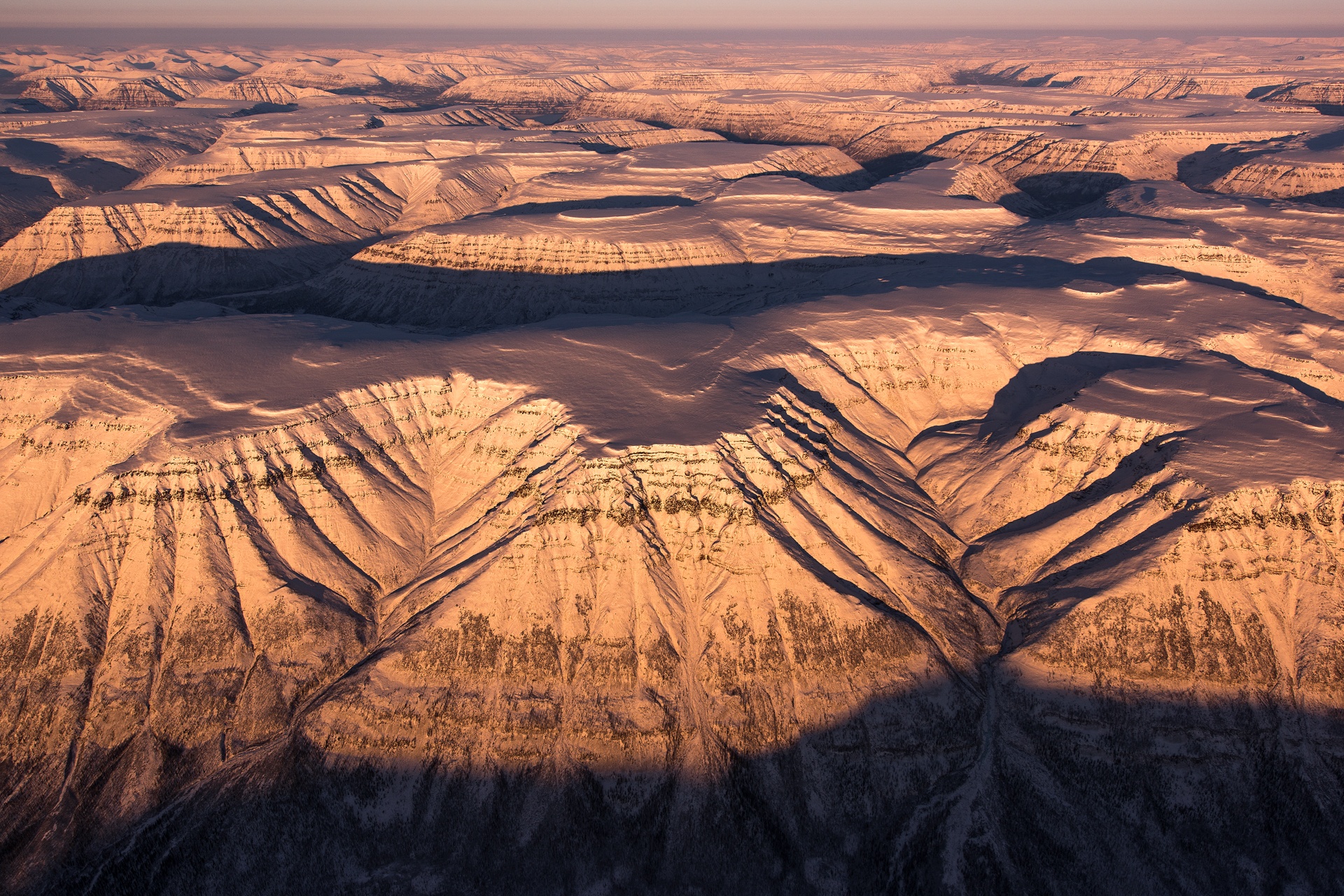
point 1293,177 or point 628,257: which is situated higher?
point 1293,177

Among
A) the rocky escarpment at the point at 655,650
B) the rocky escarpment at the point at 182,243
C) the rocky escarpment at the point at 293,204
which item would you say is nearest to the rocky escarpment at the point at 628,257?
the rocky escarpment at the point at 182,243

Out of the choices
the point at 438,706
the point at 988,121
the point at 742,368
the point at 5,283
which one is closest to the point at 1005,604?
the point at 742,368

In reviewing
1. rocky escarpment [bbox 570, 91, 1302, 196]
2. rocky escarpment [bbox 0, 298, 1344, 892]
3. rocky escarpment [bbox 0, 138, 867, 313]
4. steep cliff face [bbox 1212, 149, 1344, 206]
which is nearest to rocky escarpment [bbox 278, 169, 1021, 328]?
rocky escarpment [bbox 0, 138, 867, 313]

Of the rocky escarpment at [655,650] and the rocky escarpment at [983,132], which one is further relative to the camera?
the rocky escarpment at [983,132]

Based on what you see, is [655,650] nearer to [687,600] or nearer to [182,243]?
[687,600]

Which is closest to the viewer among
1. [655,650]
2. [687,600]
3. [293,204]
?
[655,650]

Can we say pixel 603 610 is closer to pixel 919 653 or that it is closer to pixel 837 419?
pixel 919 653

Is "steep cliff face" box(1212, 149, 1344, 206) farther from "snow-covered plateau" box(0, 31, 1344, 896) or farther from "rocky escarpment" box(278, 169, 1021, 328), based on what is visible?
"snow-covered plateau" box(0, 31, 1344, 896)

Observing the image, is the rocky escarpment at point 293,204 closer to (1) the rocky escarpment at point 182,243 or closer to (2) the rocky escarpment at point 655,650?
(1) the rocky escarpment at point 182,243

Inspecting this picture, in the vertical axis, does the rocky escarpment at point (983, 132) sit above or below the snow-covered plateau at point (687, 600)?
above

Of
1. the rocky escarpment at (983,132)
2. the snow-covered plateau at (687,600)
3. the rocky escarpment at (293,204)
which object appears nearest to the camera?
the snow-covered plateau at (687,600)

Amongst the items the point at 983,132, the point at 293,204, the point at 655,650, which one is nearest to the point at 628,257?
the point at 655,650

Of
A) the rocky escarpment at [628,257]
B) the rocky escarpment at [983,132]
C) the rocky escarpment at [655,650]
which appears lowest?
the rocky escarpment at [655,650]
